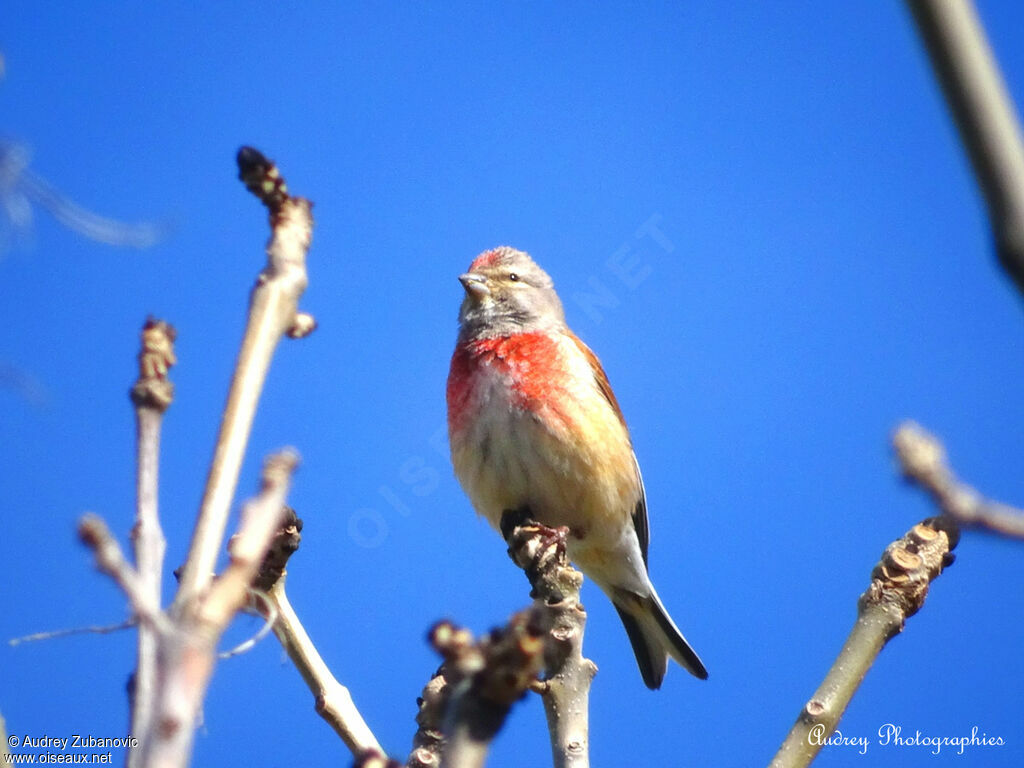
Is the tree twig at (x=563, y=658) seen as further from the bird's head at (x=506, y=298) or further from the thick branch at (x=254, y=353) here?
the bird's head at (x=506, y=298)

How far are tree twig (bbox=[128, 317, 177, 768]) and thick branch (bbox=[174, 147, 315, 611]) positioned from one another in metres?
0.07

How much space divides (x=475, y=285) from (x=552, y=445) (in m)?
1.54

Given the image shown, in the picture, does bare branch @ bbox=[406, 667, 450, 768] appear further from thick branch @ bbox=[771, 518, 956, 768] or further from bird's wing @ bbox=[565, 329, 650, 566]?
bird's wing @ bbox=[565, 329, 650, 566]

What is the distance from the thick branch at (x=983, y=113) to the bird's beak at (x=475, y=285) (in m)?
6.09

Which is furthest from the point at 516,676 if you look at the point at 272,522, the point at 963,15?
the point at 963,15

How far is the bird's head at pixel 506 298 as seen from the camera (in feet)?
23.4

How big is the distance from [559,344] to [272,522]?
5828 millimetres

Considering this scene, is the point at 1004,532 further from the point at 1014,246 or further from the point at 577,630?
the point at 577,630

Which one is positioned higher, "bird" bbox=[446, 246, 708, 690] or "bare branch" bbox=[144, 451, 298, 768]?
"bird" bbox=[446, 246, 708, 690]

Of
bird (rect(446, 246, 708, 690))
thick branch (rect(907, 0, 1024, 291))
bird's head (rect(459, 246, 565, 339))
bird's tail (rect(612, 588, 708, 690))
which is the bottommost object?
thick branch (rect(907, 0, 1024, 291))

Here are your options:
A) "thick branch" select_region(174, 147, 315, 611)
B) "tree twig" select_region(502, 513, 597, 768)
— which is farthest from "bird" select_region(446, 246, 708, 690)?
"thick branch" select_region(174, 147, 315, 611)

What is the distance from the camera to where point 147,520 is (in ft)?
4.70

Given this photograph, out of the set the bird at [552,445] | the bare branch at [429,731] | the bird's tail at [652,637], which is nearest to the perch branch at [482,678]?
the bare branch at [429,731]

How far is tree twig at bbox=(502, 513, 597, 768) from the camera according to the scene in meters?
3.39
